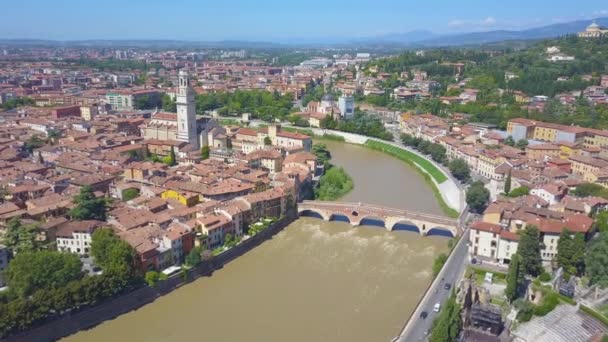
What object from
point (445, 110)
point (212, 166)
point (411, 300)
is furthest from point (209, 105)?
point (411, 300)

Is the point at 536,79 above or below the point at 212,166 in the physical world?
above

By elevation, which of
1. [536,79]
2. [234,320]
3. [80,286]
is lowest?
[234,320]

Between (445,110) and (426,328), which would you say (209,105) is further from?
(426,328)

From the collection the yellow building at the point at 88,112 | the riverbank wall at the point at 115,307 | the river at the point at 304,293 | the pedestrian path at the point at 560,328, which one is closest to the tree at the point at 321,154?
the river at the point at 304,293

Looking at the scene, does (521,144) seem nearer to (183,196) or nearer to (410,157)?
(410,157)

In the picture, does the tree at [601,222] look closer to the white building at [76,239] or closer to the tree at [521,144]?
the tree at [521,144]

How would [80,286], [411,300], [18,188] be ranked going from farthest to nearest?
[18,188] < [411,300] < [80,286]

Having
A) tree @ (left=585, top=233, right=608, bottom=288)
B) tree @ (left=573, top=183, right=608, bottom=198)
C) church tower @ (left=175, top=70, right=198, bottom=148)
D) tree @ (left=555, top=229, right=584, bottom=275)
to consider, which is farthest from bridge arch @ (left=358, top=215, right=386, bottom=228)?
church tower @ (left=175, top=70, right=198, bottom=148)
